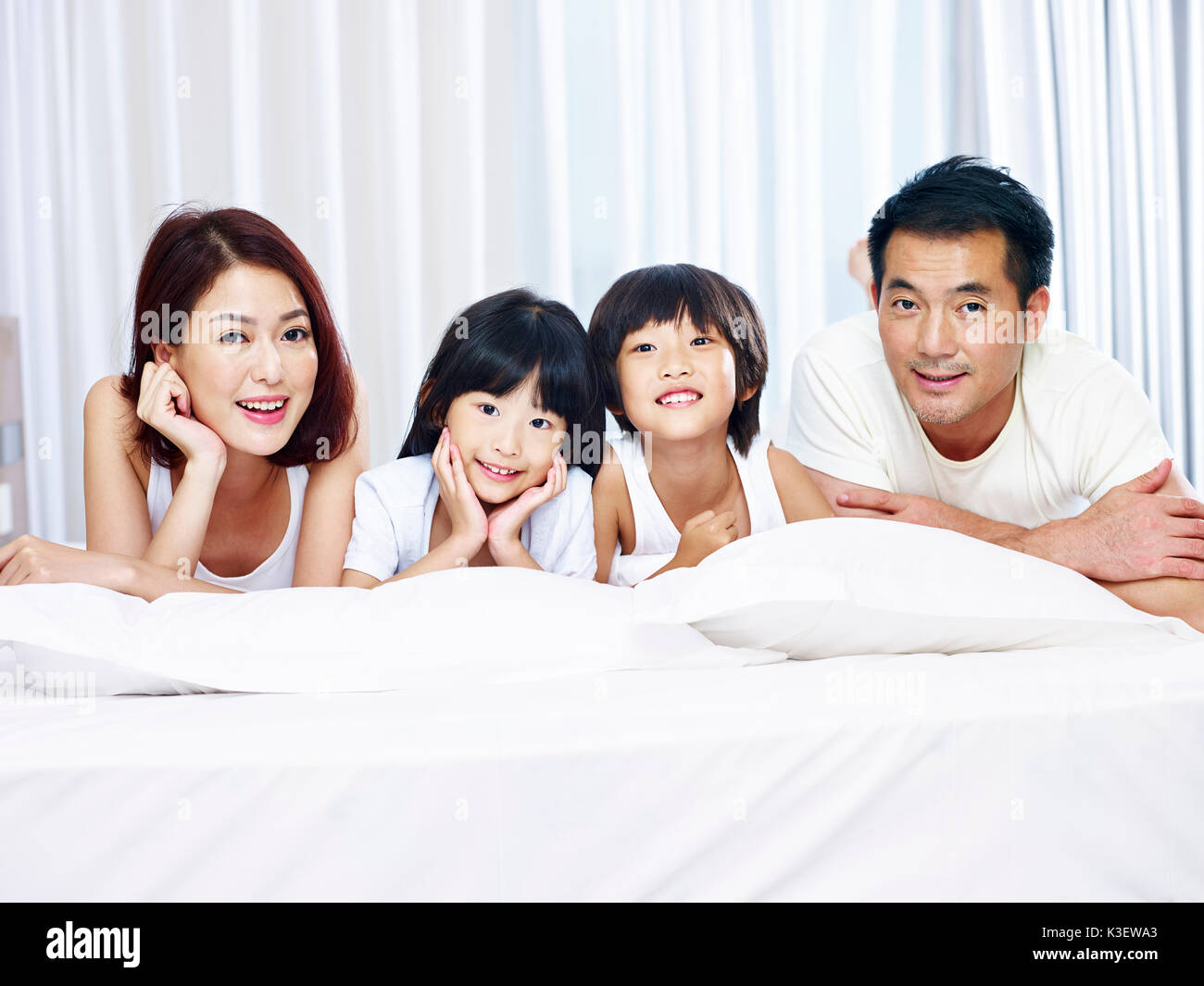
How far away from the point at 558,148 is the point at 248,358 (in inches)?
66.9

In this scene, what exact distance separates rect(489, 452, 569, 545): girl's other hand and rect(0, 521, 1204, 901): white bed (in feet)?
1.50

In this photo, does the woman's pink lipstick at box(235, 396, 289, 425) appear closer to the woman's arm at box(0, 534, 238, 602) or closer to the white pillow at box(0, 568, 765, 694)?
the woman's arm at box(0, 534, 238, 602)

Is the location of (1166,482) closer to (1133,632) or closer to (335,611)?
(1133,632)

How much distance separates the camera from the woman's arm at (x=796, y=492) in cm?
154

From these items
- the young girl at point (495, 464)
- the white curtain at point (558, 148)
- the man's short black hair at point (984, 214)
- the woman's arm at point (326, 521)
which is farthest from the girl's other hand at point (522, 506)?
the white curtain at point (558, 148)

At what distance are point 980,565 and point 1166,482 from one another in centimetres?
49

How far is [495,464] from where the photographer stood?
139cm

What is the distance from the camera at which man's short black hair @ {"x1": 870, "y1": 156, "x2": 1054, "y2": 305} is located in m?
1.45

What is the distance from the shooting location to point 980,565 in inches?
42.9

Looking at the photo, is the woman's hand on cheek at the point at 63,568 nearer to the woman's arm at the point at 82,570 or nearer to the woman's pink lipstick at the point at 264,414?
the woman's arm at the point at 82,570

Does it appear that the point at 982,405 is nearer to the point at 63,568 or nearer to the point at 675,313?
the point at 675,313

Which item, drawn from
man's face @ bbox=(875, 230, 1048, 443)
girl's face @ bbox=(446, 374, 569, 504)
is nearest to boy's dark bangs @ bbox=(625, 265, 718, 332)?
girl's face @ bbox=(446, 374, 569, 504)

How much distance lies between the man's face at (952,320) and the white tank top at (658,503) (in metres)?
0.25
